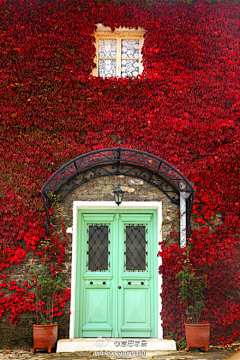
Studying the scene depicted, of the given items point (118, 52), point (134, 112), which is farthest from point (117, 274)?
point (118, 52)

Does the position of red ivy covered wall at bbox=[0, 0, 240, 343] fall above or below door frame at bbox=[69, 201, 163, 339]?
above

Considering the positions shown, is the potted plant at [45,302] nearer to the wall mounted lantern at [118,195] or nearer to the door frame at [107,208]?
the door frame at [107,208]

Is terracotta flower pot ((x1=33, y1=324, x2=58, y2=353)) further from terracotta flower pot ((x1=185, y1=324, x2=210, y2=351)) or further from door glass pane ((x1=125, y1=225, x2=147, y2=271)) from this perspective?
terracotta flower pot ((x1=185, y1=324, x2=210, y2=351))

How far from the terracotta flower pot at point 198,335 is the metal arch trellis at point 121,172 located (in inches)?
57.5

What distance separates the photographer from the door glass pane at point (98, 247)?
5.91 metres

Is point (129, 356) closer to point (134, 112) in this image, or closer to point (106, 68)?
point (134, 112)

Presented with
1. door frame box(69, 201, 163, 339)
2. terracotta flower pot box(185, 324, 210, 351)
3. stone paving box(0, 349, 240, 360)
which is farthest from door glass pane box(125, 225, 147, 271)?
stone paving box(0, 349, 240, 360)

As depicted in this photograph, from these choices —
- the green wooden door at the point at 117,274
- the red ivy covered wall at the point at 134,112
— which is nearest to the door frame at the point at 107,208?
the green wooden door at the point at 117,274

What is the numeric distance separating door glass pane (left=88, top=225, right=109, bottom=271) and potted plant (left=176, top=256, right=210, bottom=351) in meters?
1.29

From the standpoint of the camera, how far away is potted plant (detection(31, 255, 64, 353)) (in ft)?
16.7

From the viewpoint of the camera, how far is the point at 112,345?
5301mm

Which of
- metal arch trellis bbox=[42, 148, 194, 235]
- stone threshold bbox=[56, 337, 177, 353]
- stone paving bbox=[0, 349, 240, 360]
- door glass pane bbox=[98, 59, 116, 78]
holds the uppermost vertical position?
door glass pane bbox=[98, 59, 116, 78]

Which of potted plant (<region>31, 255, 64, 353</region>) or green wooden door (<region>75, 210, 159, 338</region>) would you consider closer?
potted plant (<region>31, 255, 64, 353</region>)

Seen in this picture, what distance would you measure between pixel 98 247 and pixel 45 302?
47.6 inches
